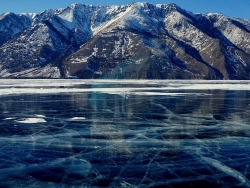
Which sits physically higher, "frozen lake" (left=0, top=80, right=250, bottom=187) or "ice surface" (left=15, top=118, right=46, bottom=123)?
"ice surface" (left=15, top=118, right=46, bottom=123)

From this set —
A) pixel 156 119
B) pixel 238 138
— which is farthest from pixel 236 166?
pixel 156 119

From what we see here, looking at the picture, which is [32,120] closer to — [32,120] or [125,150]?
[32,120]

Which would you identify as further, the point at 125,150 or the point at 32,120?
the point at 32,120

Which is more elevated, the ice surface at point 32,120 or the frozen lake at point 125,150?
the ice surface at point 32,120

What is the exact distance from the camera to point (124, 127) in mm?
26016

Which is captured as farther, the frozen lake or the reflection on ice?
the reflection on ice

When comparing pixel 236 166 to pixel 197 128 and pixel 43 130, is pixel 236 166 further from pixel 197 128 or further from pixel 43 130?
pixel 43 130

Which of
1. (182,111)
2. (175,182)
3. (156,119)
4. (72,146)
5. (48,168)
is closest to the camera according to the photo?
(175,182)

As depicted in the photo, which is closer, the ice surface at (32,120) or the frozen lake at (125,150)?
the frozen lake at (125,150)

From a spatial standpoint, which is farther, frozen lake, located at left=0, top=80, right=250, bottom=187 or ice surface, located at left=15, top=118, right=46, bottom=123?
ice surface, located at left=15, top=118, right=46, bottom=123

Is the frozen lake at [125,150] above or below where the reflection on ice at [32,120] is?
below

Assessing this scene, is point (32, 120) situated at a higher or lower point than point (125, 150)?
higher

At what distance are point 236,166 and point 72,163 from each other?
8421mm

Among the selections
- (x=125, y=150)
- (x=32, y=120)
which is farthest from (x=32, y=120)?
(x=125, y=150)
